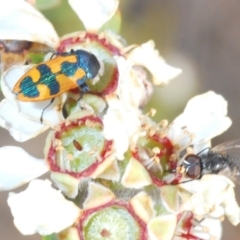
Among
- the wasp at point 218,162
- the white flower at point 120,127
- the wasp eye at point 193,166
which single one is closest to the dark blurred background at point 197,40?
the wasp at point 218,162

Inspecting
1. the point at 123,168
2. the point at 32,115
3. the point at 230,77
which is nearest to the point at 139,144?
the point at 123,168

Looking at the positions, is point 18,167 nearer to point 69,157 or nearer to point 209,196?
point 69,157

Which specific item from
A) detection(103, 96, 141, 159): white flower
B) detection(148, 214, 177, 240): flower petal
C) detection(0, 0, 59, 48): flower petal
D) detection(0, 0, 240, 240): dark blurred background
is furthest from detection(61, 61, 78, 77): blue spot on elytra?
detection(0, 0, 240, 240): dark blurred background

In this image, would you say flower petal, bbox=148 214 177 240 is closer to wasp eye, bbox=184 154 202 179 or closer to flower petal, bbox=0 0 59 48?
wasp eye, bbox=184 154 202 179

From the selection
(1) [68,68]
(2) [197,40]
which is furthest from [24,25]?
(2) [197,40]

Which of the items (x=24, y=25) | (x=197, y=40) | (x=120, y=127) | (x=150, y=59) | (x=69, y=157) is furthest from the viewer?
(x=197, y=40)

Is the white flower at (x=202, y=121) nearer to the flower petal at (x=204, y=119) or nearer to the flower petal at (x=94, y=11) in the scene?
the flower petal at (x=204, y=119)
